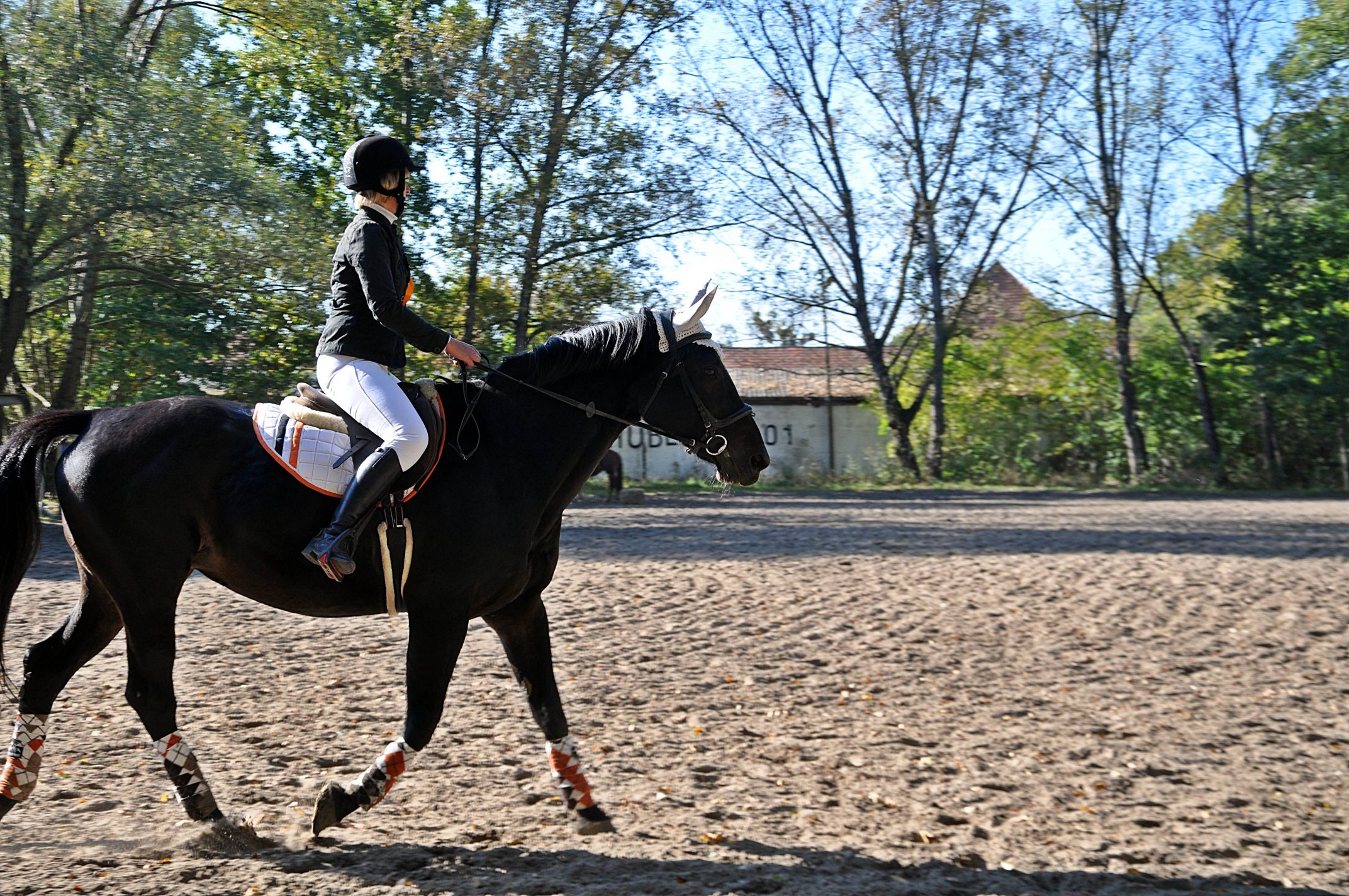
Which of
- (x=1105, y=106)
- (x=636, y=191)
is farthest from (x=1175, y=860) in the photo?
(x=1105, y=106)

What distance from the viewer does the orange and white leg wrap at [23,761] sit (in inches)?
176

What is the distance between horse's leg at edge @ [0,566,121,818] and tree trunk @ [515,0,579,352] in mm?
20510

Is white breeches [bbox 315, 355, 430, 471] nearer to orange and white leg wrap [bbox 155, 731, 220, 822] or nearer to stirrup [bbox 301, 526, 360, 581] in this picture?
stirrup [bbox 301, 526, 360, 581]

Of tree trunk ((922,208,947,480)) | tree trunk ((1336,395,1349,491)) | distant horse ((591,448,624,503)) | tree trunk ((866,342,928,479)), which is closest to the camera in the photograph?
distant horse ((591,448,624,503))

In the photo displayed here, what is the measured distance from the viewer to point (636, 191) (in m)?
26.4

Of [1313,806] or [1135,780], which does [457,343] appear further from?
[1313,806]

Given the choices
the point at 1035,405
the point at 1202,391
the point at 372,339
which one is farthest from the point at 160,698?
the point at 1035,405

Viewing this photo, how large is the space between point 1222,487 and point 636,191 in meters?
19.1

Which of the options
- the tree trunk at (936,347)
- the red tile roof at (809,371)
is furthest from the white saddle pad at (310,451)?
the tree trunk at (936,347)

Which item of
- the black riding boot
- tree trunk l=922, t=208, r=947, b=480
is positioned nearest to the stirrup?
the black riding boot

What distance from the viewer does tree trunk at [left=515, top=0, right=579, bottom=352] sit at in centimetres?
2500

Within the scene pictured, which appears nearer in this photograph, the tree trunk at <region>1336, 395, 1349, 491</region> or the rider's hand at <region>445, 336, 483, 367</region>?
the rider's hand at <region>445, 336, 483, 367</region>

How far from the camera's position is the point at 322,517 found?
448 centimetres

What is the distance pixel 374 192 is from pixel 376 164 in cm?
12
